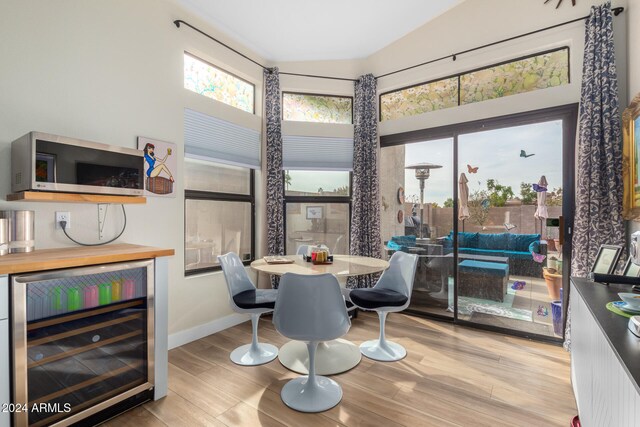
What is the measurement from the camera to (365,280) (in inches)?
156

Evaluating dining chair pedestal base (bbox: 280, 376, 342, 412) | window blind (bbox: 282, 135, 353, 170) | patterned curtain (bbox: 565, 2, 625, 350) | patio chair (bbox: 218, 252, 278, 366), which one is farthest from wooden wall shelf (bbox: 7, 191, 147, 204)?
patterned curtain (bbox: 565, 2, 625, 350)

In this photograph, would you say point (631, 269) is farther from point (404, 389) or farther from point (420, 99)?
point (420, 99)

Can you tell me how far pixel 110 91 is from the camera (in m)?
2.46

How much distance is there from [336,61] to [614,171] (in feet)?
10.4

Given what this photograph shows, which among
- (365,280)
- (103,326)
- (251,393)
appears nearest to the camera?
(103,326)

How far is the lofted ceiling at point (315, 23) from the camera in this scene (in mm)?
3051

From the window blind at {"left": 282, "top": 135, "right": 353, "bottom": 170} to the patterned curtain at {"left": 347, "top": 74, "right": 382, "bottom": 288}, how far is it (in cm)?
16

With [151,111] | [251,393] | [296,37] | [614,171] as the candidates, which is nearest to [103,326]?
[251,393]

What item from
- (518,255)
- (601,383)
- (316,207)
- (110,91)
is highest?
(110,91)

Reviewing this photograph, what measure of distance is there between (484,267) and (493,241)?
1.03 ft

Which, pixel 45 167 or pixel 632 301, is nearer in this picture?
pixel 632 301

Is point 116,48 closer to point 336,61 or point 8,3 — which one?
point 8,3

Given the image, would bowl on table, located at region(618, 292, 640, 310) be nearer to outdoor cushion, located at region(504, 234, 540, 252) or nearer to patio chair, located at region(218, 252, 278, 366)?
outdoor cushion, located at region(504, 234, 540, 252)

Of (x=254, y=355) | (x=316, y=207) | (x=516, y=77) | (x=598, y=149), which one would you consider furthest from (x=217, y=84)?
(x=598, y=149)
